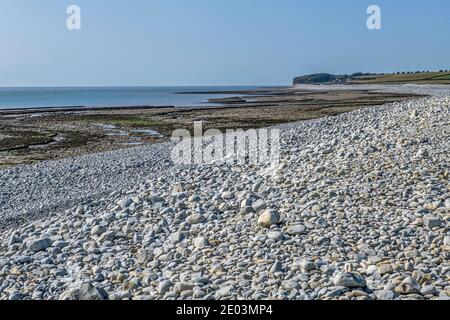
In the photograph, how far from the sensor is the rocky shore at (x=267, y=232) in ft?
24.9

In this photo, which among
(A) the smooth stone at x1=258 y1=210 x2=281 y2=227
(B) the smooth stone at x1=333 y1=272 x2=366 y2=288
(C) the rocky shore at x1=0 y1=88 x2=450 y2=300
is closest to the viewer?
(B) the smooth stone at x1=333 y1=272 x2=366 y2=288

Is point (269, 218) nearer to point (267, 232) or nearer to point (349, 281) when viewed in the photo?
point (267, 232)

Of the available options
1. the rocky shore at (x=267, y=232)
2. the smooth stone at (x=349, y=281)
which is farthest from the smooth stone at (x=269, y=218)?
the smooth stone at (x=349, y=281)

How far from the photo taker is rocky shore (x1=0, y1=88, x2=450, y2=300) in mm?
7586

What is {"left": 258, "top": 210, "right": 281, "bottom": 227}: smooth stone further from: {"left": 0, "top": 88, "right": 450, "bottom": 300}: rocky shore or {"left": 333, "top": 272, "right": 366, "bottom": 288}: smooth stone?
{"left": 333, "top": 272, "right": 366, "bottom": 288}: smooth stone

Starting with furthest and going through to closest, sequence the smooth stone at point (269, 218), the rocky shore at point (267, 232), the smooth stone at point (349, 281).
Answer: the smooth stone at point (269, 218)
the rocky shore at point (267, 232)
the smooth stone at point (349, 281)

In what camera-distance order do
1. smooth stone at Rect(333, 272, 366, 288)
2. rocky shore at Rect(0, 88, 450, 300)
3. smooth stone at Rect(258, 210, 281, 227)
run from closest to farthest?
smooth stone at Rect(333, 272, 366, 288) → rocky shore at Rect(0, 88, 450, 300) → smooth stone at Rect(258, 210, 281, 227)

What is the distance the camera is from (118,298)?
7668 mm

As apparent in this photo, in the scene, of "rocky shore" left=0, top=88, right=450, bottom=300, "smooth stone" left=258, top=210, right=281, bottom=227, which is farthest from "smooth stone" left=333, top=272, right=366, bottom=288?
"smooth stone" left=258, top=210, right=281, bottom=227

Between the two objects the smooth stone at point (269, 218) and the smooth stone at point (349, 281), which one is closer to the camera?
the smooth stone at point (349, 281)

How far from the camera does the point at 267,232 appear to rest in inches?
369

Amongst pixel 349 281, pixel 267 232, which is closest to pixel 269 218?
pixel 267 232

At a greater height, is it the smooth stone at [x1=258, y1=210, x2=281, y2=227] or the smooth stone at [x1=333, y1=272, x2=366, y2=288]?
the smooth stone at [x1=258, y1=210, x2=281, y2=227]

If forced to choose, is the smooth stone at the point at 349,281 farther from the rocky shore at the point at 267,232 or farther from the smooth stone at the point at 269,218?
the smooth stone at the point at 269,218
